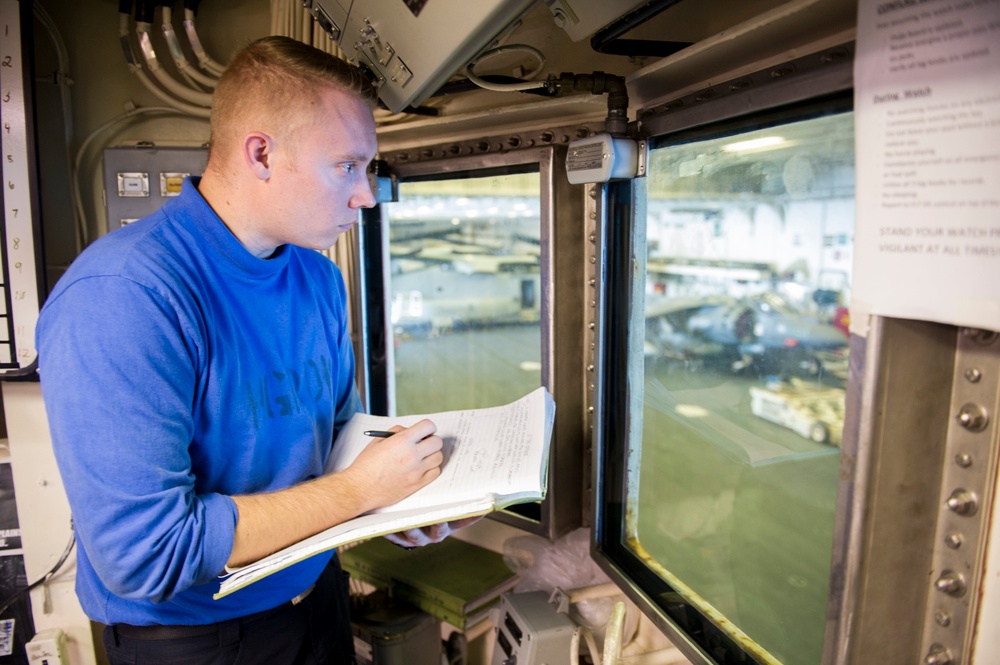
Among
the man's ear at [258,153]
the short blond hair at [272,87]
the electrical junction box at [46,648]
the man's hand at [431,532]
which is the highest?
the short blond hair at [272,87]

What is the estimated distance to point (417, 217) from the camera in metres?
2.03

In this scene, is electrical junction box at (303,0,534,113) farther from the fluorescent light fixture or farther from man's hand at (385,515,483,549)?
man's hand at (385,515,483,549)

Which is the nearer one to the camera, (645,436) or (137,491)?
(137,491)

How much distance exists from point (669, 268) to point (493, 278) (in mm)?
735

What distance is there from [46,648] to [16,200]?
58.6 inches

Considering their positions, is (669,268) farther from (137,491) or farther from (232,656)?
(232,656)

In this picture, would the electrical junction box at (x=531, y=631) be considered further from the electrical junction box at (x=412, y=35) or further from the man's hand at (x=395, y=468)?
the electrical junction box at (x=412, y=35)

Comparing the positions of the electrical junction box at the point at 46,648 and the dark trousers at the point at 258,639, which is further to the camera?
the electrical junction box at the point at 46,648

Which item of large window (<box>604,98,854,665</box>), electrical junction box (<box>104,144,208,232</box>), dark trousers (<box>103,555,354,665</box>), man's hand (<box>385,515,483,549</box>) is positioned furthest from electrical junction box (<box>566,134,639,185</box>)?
electrical junction box (<box>104,144,208,232</box>)

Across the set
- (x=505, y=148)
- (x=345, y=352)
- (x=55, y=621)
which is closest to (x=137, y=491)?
(x=345, y=352)

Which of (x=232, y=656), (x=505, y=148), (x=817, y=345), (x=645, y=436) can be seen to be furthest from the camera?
(x=505, y=148)

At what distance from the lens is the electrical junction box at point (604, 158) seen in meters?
1.20

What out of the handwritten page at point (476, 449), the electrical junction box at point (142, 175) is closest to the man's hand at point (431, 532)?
the handwritten page at point (476, 449)

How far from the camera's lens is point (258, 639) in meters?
1.22
